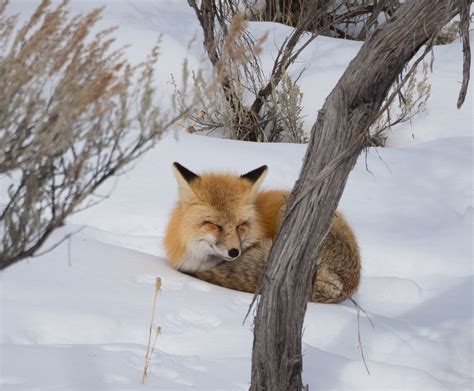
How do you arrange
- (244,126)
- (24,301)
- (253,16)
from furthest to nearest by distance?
(253,16)
(244,126)
(24,301)

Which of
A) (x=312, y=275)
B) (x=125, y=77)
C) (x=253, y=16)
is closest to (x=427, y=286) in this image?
(x=312, y=275)

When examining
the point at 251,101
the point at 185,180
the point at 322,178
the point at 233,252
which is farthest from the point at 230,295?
the point at 251,101

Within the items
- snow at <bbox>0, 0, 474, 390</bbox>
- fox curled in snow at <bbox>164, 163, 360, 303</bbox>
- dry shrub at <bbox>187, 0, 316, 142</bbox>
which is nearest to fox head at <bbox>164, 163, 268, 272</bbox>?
fox curled in snow at <bbox>164, 163, 360, 303</bbox>

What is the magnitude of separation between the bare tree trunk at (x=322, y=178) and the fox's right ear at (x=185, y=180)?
1.51 meters

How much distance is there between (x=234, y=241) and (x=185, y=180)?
0.47 m

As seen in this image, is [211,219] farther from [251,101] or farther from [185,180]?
[251,101]

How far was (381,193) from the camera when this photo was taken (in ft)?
22.8

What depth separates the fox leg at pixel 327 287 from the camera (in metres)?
5.16

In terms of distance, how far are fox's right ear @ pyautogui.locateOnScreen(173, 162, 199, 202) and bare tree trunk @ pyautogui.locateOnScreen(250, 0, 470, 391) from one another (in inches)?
59.3

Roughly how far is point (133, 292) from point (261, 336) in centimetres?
127

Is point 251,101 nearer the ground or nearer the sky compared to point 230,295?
nearer the sky

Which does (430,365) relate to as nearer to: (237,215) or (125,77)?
(237,215)

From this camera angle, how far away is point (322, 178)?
362cm

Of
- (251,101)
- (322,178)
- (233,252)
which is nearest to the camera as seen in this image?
(322,178)
